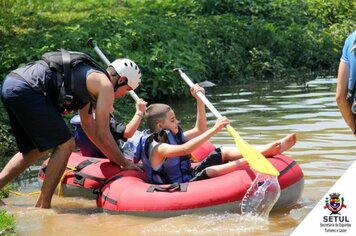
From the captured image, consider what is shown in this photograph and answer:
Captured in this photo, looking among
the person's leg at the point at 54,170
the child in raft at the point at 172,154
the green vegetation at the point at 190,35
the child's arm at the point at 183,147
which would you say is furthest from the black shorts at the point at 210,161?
the green vegetation at the point at 190,35

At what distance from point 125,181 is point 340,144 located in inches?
118

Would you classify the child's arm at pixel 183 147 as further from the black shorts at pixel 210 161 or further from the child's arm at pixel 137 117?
the child's arm at pixel 137 117

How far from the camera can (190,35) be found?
49.1 ft

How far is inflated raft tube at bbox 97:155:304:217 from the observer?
21.7ft

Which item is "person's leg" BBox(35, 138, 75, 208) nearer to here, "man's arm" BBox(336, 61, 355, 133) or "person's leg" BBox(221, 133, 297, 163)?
"person's leg" BBox(221, 133, 297, 163)

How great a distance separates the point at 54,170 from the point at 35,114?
50 centimetres

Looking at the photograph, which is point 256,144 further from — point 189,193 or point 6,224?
point 6,224

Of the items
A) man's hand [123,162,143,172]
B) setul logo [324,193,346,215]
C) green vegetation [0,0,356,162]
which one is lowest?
green vegetation [0,0,356,162]

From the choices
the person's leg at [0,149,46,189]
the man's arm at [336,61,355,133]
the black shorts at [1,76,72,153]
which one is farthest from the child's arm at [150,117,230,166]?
the man's arm at [336,61,355,133]

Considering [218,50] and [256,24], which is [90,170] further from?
[256,24]

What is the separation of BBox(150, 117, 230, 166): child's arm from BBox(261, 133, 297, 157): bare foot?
0.40 meters

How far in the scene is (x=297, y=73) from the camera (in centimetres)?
1622

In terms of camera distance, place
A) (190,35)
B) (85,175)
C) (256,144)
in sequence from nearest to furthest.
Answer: (85,175)
(256,144)
(190,35)

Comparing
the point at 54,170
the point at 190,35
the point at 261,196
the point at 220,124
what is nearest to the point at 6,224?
the point at 54,170
